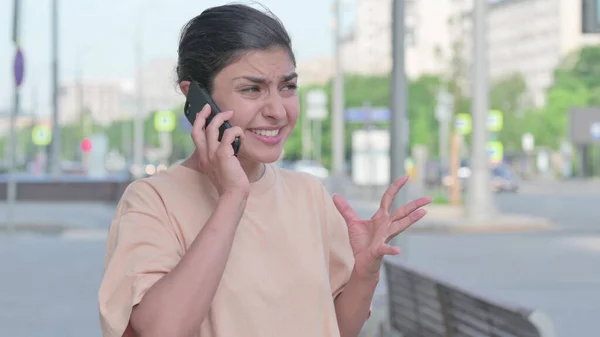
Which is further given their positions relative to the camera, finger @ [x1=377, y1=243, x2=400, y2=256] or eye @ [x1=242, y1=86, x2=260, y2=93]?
finger @ [x1=377, y1=243, x2=400, y2=256]

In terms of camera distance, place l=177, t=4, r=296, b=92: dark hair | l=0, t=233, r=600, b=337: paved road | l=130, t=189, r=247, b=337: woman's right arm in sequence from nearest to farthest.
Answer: l=130, t=189, r=247, b=337: woman's right arm
l=177, t=4, r=296, b=92: dark hair
l=0, t=233, r=600, b=337: paved road

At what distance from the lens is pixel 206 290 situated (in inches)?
106

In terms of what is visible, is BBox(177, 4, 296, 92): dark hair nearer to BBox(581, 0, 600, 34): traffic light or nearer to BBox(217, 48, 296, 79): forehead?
BBox(217, 48, 296, 79): forehead

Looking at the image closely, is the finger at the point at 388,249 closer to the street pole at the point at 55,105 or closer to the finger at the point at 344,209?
the finger at the point at 344,209

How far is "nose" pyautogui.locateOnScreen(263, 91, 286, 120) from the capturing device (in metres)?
2.95

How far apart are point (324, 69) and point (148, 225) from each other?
19477cm

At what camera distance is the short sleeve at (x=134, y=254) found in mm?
2729

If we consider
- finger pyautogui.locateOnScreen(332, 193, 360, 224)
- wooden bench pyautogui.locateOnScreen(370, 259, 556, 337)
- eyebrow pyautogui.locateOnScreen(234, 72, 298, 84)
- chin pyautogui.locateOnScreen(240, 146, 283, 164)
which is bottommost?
wooden bench pyautogui.locateOnScreen(370, 259, 556, 337)

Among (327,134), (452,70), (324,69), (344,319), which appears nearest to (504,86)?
(327,134)

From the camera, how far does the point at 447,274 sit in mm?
18594

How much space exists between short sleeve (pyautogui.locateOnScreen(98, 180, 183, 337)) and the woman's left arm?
0.49 m

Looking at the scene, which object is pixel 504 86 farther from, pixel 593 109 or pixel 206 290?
pixel 206 290

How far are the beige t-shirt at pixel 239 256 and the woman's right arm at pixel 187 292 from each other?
0.04 meters

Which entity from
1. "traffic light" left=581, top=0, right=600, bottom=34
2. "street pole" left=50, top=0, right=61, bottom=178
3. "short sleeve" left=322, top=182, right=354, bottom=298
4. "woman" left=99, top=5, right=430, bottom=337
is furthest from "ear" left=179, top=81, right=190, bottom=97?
"street pole" left=50, top=0, right=61, bottom=178
